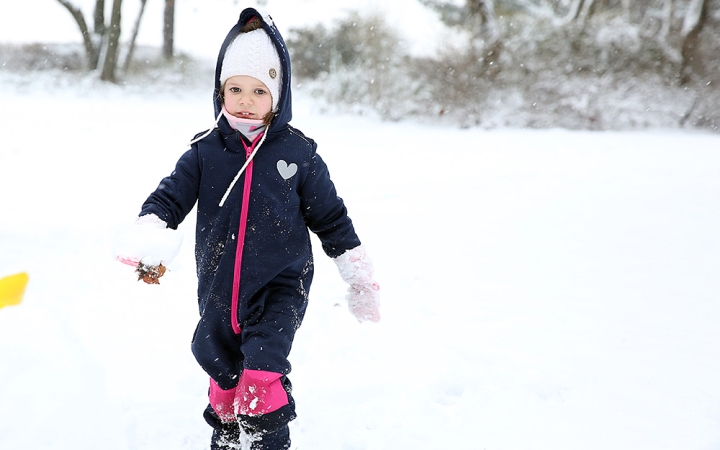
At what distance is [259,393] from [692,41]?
13.2 metres

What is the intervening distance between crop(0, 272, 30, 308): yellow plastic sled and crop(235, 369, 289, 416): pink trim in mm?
981

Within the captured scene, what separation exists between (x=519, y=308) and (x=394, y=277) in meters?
0.92

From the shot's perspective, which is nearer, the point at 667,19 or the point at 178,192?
the point at 178,192

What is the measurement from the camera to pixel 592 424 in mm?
2539

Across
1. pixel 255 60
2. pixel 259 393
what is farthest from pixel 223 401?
pixel 255 60

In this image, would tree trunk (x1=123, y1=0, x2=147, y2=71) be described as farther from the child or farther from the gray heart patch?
the gray heart patch

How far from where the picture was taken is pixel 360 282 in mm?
2098

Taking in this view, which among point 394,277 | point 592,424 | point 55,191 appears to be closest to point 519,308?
point 394,277

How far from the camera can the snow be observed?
240 cm

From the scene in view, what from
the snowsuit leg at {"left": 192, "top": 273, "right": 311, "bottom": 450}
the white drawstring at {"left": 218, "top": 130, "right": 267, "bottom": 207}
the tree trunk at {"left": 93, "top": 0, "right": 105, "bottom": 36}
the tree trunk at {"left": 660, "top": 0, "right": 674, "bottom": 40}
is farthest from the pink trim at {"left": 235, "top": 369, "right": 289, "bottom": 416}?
the tree trunk at {"left": 93, "top": 0, "right": 105, "bottom": 36}

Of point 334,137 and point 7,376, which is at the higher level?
point 7,376

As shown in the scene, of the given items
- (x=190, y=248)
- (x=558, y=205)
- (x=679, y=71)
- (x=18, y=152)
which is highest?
(x=679, y=71)

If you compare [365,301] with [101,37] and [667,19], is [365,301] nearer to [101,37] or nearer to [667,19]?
[667,19]

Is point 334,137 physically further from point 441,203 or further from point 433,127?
point 441,203
